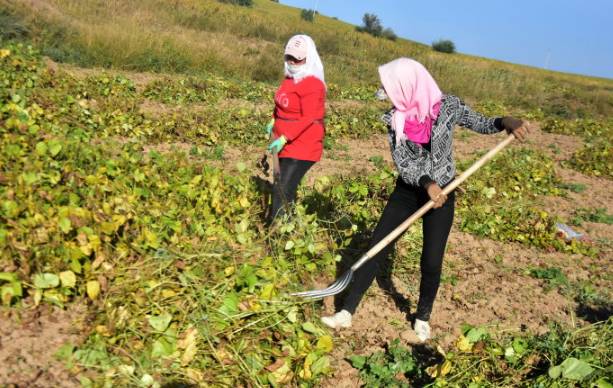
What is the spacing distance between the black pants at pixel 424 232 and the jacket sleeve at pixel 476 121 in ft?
1.29

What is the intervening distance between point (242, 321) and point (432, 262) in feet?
3.69

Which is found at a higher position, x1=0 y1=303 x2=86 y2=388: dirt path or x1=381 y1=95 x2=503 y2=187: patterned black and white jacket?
x1=381 y1=95 x2=503 y2=187: patterned black and white jacket

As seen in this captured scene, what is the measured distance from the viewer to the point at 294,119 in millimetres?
3617

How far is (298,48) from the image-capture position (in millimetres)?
3393

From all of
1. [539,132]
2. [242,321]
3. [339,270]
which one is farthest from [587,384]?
[539,132]

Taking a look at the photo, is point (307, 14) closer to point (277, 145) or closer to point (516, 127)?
point (277, 145)

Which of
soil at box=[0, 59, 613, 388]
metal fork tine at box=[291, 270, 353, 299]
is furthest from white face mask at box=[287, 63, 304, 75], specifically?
soil at box=[0, 59, 613, 388]

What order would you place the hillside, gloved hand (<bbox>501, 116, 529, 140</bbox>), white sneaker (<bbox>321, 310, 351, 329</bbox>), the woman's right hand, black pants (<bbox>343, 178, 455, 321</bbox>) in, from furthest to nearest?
white sneaker (<bbox>321, 310, 351, 329</bbox>) < black pants (<bbox>343, 178, 455, 321</bbox>) < gloved hand (<bbox>501, 116, 529, 140</bbox>) < the woman's right hand < the hillside

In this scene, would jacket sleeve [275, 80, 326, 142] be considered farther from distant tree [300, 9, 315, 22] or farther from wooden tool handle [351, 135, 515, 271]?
distant tree [300, 9, 315, 22]

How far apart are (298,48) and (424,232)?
1375 mm

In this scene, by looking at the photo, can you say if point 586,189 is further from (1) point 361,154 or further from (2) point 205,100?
(2) point 205,100

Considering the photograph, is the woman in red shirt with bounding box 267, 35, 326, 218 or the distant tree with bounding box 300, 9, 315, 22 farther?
the distant tree with bounding box 300, 9, 315, 22

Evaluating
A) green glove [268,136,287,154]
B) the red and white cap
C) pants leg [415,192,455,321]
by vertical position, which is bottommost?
pants leg [415,192,455,321]

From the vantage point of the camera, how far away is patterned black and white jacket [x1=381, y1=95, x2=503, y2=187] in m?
2.90
